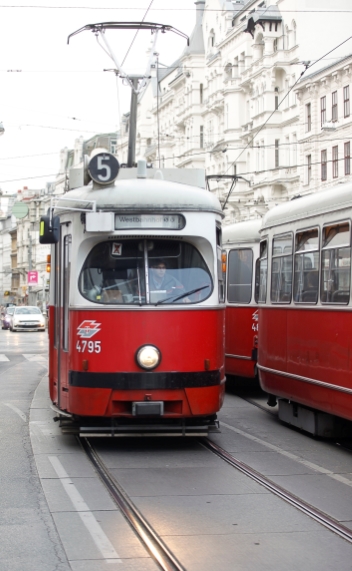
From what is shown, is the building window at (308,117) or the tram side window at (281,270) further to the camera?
the building window at (308,117)

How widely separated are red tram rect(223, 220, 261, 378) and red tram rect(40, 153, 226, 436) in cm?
630

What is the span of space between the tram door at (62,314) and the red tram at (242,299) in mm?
5854

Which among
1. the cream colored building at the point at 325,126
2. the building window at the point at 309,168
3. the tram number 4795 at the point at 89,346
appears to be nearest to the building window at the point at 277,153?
the cream colored building at the point at 325,126

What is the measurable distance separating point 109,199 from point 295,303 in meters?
3.15

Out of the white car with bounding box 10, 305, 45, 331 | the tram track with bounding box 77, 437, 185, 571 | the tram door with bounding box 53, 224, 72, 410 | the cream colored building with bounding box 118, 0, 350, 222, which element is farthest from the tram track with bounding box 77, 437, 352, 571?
the white car with bounding box 10, 305, 45, 331

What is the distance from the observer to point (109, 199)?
11.1m

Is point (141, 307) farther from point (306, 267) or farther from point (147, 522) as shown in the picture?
point (147, 522)

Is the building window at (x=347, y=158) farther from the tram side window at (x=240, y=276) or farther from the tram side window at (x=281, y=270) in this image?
the tram side window at (x=281, y=270)

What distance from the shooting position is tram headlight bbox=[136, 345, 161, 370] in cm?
1078

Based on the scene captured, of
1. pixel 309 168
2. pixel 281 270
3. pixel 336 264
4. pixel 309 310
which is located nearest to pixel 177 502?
pixel 336 264

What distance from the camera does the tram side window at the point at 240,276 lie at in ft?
59.1

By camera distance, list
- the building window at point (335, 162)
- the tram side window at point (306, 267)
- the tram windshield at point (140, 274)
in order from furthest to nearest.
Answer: the building window at point (335, 162), the tram side window at point (306, 267), the tram windshield at point (140, 274)

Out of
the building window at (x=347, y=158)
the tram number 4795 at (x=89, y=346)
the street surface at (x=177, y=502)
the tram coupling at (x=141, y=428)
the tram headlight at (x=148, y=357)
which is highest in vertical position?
the building window at (x=347, y=158)

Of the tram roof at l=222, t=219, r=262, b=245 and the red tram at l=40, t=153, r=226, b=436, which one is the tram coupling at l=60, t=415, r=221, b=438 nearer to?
the red tram at l=40, t=153, r=226, b=436
